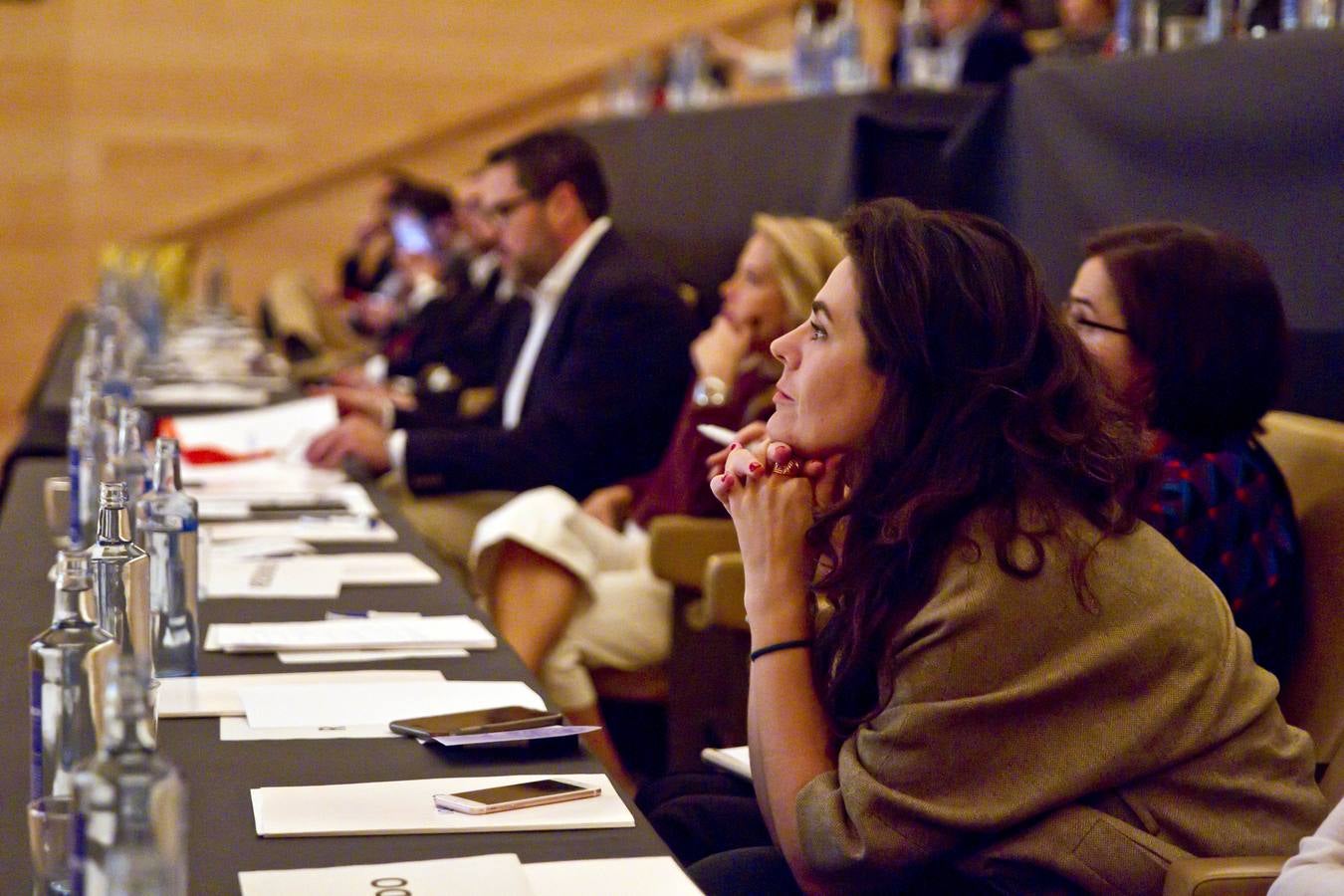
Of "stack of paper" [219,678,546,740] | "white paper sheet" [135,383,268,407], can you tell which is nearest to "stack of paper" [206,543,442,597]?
"stack of paper" [219,678,546,740]

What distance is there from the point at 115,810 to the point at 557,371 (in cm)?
287

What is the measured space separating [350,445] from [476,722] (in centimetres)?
182

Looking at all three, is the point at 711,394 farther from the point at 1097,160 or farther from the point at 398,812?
the point at 398,812

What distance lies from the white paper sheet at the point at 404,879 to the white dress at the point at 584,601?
167cm

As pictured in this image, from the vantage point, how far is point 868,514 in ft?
4.84

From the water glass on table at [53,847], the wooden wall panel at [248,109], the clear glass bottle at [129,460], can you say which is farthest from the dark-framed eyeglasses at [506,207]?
the wooden wall panel at [248,109]

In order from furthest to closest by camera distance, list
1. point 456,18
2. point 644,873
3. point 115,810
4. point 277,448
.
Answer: point 456,18 < point 277,448 < point 644,873 < point 115,810

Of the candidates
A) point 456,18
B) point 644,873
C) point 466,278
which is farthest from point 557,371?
point 456,18

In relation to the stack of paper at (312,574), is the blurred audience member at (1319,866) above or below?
above

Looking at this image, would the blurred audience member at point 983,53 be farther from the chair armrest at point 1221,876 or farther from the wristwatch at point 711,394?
the chair armrest at point 1221,876

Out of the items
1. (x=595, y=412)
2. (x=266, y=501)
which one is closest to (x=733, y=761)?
(x=266, y=501)

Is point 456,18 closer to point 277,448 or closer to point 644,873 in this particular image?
point 277,448

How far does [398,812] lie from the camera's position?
4.26 ft

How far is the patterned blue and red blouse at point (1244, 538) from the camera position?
1880 millimetres
